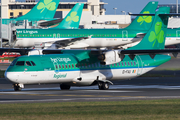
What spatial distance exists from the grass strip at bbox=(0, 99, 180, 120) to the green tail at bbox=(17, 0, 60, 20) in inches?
2723

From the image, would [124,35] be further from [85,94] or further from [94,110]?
[94,110]

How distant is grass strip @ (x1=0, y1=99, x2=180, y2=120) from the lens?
13711 mm

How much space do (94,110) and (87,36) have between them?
143ft

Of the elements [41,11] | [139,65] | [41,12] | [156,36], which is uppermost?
[41,11]

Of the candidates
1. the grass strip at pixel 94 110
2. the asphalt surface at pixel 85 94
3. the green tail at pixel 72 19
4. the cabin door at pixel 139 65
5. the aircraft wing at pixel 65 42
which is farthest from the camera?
the green tail at pixel 72 19

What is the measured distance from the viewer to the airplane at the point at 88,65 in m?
24.4

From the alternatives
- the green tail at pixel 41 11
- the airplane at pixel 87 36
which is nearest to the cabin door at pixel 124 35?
the airplane at pixel 87 36

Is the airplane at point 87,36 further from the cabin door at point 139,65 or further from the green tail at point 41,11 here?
the green tail at point 41,11

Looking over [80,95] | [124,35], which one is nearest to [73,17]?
[124,35]

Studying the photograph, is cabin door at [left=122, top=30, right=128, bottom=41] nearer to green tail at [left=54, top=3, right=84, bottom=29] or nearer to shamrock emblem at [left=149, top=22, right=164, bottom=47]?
green tail at [left=54, top=3, right=84, bottom=29]

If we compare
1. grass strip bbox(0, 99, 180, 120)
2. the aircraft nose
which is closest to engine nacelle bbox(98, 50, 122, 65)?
the aircraft nose

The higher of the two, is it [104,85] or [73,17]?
[73,17]

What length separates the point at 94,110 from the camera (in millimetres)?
15391

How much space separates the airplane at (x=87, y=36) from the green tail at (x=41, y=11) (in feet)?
92.3
